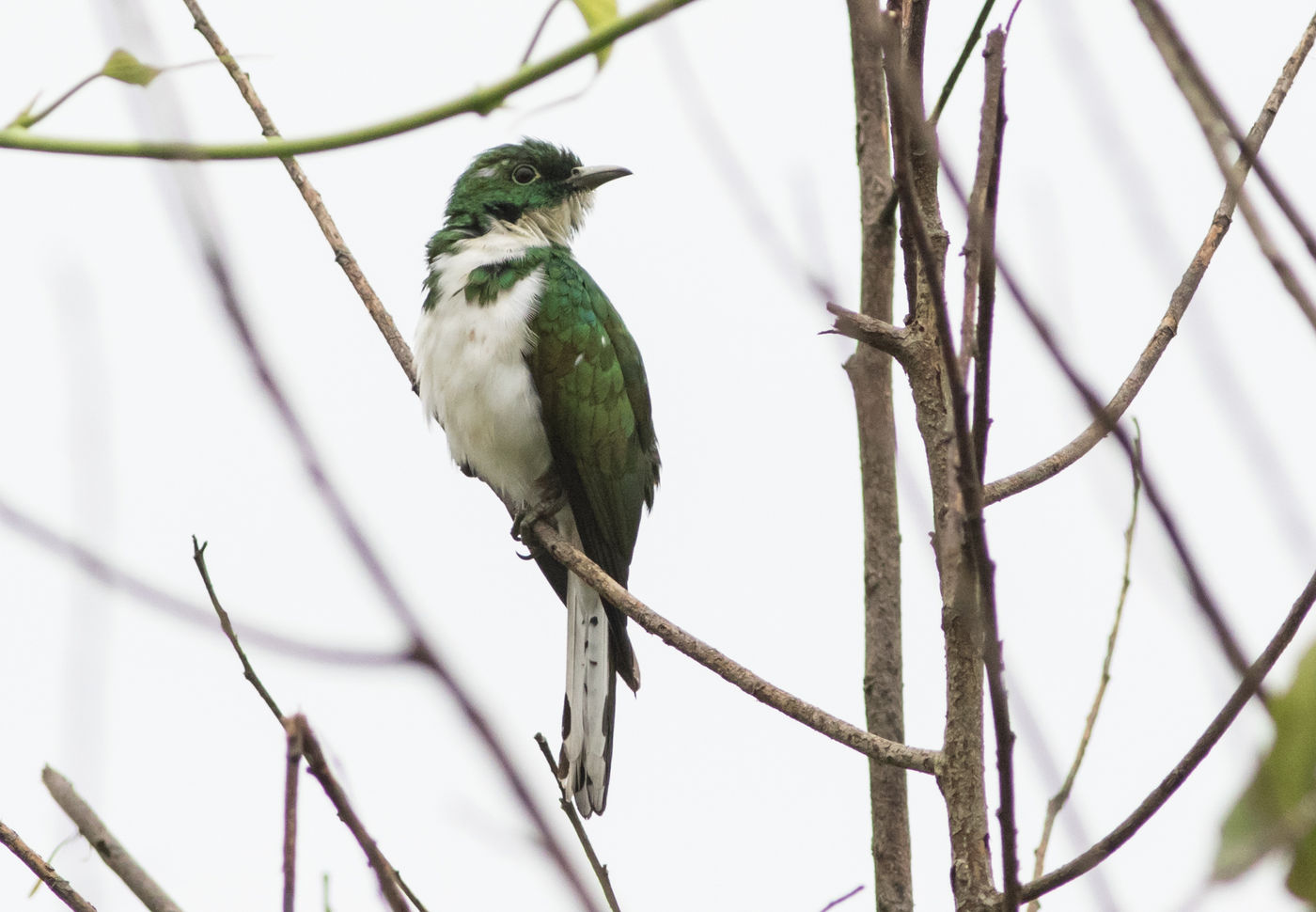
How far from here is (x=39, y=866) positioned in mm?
2270

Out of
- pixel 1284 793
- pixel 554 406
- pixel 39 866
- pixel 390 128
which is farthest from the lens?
pixel 554 406

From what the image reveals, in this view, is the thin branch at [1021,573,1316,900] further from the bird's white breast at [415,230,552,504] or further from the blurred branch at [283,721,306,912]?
the bird's white breast at [415,230,552,504]

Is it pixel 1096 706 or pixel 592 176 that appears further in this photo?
pixel 592 176

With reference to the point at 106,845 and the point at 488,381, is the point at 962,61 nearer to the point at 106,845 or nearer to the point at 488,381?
the point at 106,845

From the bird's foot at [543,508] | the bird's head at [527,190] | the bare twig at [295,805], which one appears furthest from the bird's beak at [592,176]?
the bare twig at [295,805]

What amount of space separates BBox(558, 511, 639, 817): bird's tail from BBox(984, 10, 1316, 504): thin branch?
2610 mm

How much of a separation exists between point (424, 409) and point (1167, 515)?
15.2 feet

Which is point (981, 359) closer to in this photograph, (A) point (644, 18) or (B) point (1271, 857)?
(A) point (644, 18)

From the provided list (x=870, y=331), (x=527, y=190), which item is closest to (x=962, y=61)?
(x=870, y=331)

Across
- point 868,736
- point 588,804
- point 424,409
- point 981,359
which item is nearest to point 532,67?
point 981,359

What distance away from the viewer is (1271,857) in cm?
83

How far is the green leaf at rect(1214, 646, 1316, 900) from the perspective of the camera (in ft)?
2.68

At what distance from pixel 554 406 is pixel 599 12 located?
3755mm

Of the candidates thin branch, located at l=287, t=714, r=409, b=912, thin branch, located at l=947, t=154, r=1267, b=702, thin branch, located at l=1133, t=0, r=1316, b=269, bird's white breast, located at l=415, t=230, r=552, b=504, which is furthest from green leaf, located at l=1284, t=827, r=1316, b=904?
bird's white breast, located at l=415, t=230, r=552, b=504
